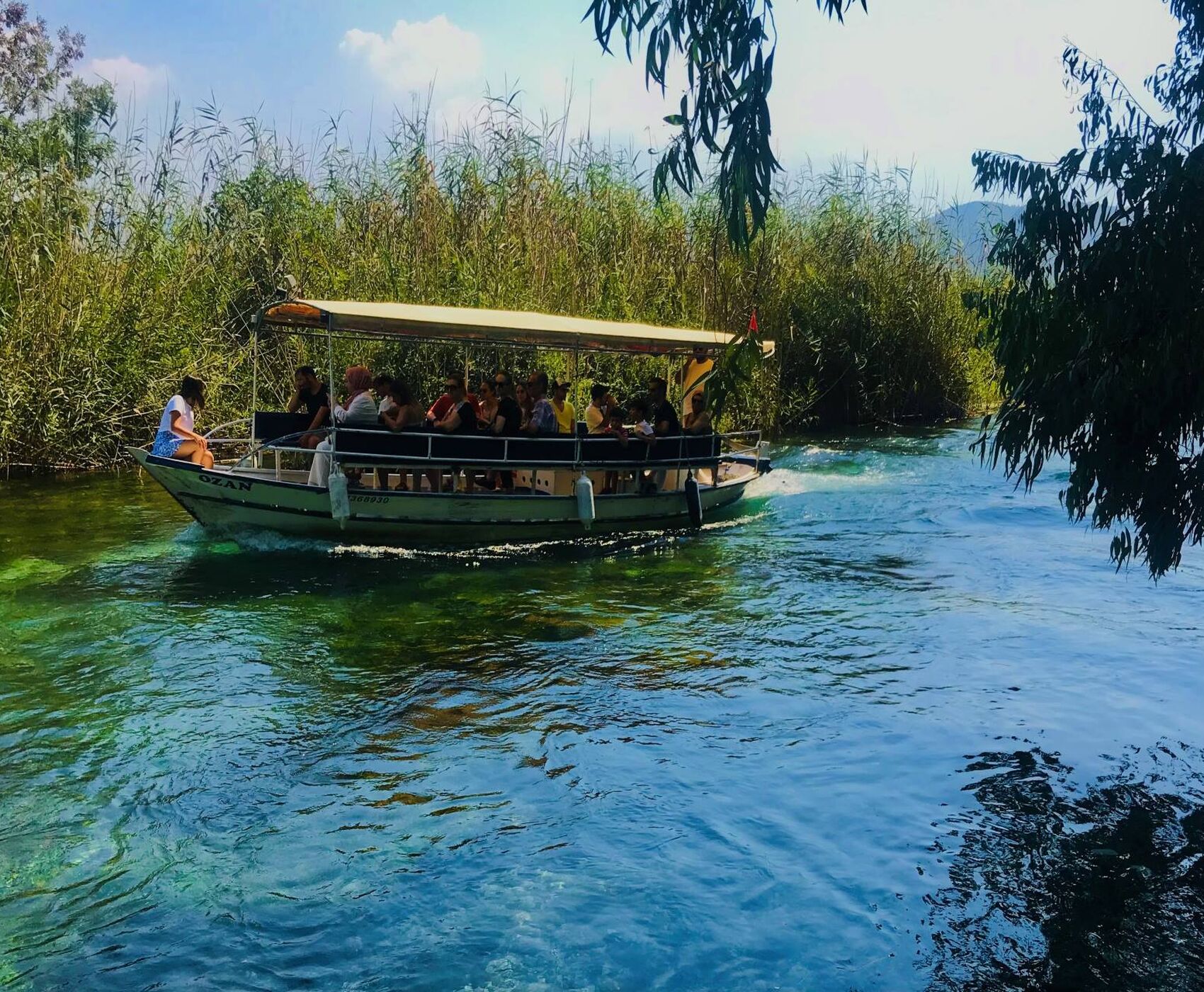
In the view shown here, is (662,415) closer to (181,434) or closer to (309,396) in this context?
(309,396)

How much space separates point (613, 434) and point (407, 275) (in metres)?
5.85

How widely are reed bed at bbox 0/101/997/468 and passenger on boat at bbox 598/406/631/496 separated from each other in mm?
777

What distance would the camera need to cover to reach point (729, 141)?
464 cm

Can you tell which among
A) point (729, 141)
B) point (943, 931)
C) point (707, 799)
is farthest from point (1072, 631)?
point (729, 141)

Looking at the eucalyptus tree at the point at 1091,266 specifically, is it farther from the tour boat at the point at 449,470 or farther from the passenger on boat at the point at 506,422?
the passenger on boat at the point at 506,422

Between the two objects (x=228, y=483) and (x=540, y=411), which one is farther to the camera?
(x=540, y=411)

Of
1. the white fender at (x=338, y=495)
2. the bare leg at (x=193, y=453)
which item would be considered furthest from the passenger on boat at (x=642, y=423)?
the bare leg at (x=193, y=453)

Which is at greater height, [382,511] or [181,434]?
[181,434]

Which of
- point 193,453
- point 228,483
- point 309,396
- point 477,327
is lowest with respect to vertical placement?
point 228,483

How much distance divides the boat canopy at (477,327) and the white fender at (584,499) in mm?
1748

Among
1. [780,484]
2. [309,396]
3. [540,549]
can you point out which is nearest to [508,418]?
[540,549]

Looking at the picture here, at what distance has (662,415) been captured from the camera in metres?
14.9

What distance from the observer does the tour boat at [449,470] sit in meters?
12.4

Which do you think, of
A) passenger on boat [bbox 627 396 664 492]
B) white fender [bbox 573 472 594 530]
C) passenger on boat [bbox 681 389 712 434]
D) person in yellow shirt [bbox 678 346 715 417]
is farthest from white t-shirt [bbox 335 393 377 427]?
person in yellow shirt [bbox 678 346 715 417]
